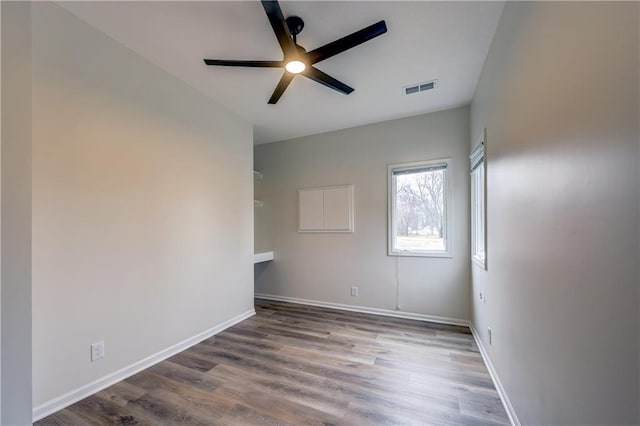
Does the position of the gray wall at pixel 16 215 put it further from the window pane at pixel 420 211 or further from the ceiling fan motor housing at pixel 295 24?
the window pane at pixel 420 211

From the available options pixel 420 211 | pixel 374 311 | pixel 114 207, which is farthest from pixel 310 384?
pixel 420 211

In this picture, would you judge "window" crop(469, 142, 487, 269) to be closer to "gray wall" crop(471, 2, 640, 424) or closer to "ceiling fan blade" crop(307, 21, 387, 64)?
"gray wall" crop(471, 2, 640, 424)

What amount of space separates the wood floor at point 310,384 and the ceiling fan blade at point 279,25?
2424 millimetres

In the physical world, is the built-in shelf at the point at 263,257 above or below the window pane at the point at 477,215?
below

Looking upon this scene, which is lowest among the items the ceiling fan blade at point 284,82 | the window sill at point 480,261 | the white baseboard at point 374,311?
the white baseboard at point 374,311

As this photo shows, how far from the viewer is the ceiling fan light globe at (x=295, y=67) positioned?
6.53 ft

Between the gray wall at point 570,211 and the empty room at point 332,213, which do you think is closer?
the gray wall at point 570,211

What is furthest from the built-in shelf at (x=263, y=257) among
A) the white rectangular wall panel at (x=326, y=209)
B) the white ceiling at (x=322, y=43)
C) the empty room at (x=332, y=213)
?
the white ceiling at (x=322, y=43)

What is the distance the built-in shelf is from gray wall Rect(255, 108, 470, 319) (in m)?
0.12

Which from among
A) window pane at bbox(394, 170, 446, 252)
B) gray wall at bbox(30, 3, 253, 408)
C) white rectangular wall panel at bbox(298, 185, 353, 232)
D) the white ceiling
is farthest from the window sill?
gray wall at bbox(30, 3, 253, 408)

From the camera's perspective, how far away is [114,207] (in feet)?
6.95

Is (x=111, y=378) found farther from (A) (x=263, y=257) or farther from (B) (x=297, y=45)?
(B) (x=297, y=45)

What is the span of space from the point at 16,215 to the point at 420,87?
10.4 feet

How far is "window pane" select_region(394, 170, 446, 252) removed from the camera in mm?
3440
